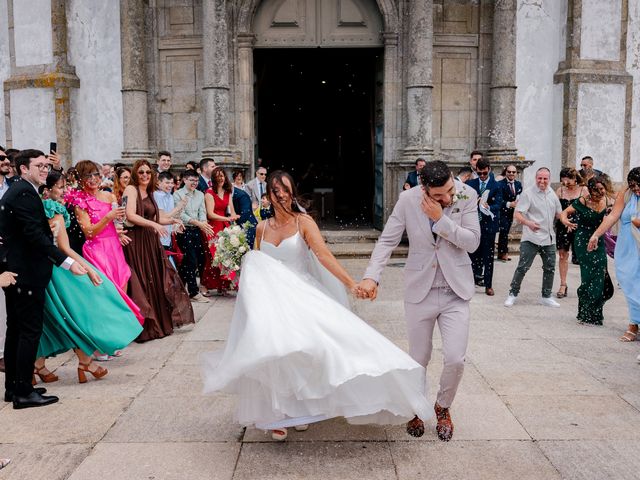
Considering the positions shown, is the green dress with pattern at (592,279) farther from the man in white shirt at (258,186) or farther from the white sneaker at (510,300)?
the man in white shirt at (258,186)

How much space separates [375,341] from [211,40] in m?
10.7

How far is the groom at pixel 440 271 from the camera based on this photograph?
4.51 m

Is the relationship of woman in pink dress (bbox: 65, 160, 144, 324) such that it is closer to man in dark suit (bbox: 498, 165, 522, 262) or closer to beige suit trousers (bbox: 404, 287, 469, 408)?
beige suit trousers (bbox: 404, 287, 469, 408)

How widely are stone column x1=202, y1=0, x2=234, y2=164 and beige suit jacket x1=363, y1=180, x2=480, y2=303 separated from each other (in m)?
9.32

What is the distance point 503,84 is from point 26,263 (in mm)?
11042

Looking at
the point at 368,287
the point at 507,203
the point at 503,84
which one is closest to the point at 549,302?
the point at 507,203

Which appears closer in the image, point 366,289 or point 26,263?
point 366,289

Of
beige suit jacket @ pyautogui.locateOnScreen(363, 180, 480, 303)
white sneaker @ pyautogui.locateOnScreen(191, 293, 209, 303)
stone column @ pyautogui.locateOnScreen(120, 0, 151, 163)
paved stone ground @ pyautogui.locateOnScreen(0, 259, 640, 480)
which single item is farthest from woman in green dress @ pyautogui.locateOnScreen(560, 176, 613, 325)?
stone column @ pyautogui.locateOnScreen(120, 0, 151, 163)

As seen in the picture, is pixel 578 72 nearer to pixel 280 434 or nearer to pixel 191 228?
pixel 191 228

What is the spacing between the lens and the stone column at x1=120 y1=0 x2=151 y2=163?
46.1ft

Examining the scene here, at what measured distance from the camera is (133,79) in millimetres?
14156

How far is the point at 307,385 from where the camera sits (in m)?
4.19

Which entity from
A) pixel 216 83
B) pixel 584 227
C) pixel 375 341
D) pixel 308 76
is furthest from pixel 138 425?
pixel 308 76

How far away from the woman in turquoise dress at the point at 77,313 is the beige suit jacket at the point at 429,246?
2510 mm
